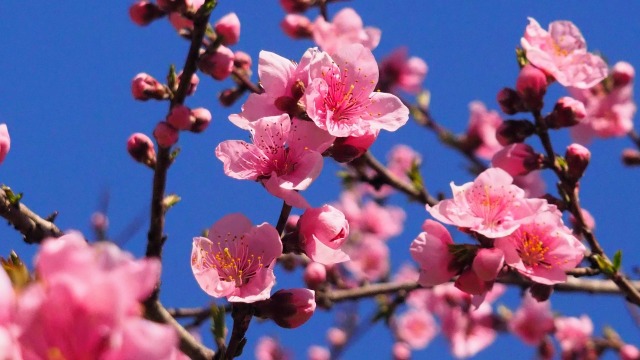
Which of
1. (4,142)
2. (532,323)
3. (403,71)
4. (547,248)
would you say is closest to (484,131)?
(403,71)

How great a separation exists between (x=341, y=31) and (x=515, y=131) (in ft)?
5.23

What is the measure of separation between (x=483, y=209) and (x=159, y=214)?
1103mm

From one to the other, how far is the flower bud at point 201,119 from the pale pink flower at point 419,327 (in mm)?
6101

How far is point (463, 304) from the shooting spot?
5621mm

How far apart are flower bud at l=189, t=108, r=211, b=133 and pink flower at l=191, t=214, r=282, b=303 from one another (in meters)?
0.46

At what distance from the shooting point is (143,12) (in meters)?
2.92

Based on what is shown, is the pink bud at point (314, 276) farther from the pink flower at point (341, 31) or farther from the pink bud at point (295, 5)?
the pink bud at point (295, 5)

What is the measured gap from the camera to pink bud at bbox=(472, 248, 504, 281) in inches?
87.2

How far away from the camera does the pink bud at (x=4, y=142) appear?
7.62 ft

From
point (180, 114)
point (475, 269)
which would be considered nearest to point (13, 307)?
point (180, 114)

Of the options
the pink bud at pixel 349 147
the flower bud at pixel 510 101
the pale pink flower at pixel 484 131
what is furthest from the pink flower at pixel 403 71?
the pink bud at pixel 349 147

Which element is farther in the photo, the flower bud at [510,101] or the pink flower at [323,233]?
the flower bud at [510,101]

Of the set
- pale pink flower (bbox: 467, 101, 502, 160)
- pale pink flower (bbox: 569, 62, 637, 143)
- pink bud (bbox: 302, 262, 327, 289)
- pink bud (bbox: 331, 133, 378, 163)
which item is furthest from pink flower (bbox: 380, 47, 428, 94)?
pink bud (bbox: 331, 133, 378, 163)

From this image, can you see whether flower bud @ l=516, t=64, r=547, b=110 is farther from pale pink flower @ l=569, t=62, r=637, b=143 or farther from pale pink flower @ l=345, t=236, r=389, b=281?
pale pink flower @ l=345, t=236, r=389, b=281
